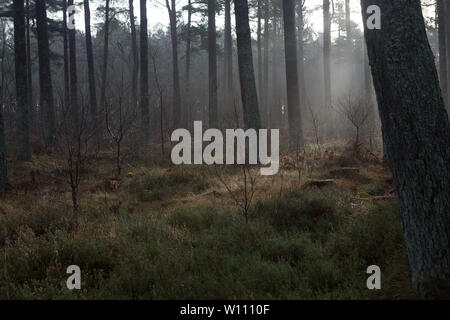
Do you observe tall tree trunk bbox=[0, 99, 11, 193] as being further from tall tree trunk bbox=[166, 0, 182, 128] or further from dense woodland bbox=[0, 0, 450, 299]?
tall tree trunk bbox=[166, 0, 182, 128]

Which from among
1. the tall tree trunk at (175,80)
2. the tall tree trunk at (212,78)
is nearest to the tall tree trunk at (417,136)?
the tall tree trunk at (212,78)

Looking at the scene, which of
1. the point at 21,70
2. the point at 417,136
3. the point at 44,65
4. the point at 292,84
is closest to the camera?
the point at 417,136

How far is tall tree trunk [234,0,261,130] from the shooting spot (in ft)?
32.9

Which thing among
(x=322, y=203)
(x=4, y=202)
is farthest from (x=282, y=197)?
(x=4, y=202)

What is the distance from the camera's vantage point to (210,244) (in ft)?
15.0

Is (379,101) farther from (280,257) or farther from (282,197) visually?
(282,197)

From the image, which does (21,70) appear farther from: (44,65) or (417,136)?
(417,136)

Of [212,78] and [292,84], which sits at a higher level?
[212,78]

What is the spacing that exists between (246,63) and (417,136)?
7.61 m

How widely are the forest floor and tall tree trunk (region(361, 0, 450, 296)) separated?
0.42 meters

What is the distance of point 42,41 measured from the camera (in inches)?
553

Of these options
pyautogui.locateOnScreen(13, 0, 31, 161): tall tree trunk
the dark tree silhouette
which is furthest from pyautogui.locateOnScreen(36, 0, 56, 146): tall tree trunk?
the dark tree silhouette

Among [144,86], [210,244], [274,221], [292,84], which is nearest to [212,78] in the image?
[144,86]

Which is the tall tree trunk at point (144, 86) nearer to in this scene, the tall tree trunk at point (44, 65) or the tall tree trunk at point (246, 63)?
the tall tree trunk at point (44, 65)
